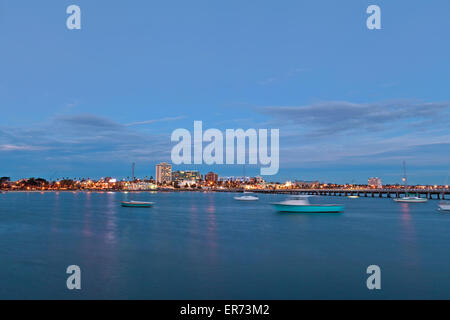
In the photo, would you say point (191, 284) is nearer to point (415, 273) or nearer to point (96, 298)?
point (96, 298)

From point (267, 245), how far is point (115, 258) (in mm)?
13038

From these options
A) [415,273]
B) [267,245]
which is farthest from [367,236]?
[415,273]

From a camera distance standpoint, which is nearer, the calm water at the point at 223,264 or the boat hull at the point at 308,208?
the calm water at the point at 223,264

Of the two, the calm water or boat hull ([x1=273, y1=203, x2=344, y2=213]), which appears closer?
the calm water

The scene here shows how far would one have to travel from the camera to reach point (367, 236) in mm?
36312

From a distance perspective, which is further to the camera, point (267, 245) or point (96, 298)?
point (267, 245)

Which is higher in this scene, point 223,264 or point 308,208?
point 223,264

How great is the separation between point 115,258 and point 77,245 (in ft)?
24.2

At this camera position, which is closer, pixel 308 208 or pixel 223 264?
pixel 223 264

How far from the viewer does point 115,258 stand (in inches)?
951
